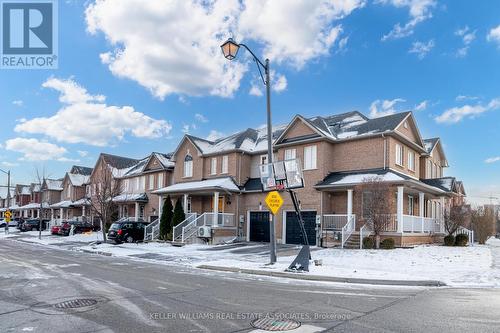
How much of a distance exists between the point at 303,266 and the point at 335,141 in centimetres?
1358

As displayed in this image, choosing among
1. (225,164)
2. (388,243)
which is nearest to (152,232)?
(225,164)

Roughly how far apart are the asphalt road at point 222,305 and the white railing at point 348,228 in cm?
1083

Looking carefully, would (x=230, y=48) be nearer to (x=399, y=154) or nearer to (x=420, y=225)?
(x=399, y=154)

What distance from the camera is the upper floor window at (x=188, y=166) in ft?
115

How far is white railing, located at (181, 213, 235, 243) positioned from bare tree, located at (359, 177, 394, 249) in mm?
10985

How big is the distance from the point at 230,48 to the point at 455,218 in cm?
2015

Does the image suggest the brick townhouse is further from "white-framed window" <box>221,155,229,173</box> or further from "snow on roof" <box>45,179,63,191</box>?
"snow on roof" <box>45,179,63,191</box>

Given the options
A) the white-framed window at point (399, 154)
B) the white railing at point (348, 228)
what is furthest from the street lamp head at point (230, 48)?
the white-framed window at point (399, 154)

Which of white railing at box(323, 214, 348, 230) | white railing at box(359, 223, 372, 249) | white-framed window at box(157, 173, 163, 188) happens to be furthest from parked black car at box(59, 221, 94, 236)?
A: white railing at box(359, 223, 372, 249)

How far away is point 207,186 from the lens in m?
29.3

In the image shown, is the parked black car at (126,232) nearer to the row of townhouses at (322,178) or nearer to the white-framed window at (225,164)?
the row of townhouses at (322,178)

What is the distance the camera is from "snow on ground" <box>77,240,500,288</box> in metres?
13.8

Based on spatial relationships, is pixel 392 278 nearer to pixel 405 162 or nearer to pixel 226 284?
pixel 226 284

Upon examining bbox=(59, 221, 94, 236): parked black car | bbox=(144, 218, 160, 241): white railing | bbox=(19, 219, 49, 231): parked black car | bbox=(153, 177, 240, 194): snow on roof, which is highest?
bbox=(153, 177, 240, 194): snow on roof
